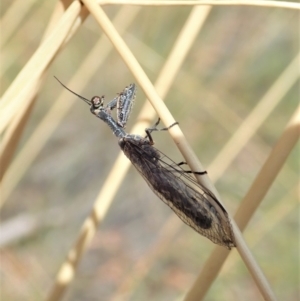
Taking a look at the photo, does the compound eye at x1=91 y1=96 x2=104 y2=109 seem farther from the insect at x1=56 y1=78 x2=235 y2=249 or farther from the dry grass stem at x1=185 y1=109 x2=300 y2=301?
the dry grass stem at x1=185 y1=109 x2=300 y2=301

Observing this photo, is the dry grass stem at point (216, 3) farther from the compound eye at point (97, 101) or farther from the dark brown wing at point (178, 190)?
the compound eye at point (97, 101)

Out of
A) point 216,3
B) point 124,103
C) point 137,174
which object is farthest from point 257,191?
point 137,174

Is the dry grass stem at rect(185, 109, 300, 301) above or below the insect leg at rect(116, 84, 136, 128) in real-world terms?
below

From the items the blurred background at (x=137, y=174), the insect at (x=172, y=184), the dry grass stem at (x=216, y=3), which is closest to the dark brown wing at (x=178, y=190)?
the insect at (x=172, y=184)

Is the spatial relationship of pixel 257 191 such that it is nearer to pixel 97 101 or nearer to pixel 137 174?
pixel 97 101

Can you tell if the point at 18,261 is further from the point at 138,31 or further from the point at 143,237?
the point at 138,31

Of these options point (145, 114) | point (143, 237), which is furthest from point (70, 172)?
point (145, 114)

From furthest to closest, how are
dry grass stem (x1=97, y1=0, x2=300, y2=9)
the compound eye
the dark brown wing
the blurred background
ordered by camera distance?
the blurred background < the compound eye < the dark brown wing < dry grass stem (x1=97, y1=0, x2=300, y2=9)

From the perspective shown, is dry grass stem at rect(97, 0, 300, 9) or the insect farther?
the insect

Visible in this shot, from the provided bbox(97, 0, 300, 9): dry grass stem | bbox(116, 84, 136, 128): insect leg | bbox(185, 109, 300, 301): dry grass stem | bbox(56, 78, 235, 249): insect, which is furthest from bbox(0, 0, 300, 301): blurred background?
bbox(97, 0, 300, 9): dry grass stem
